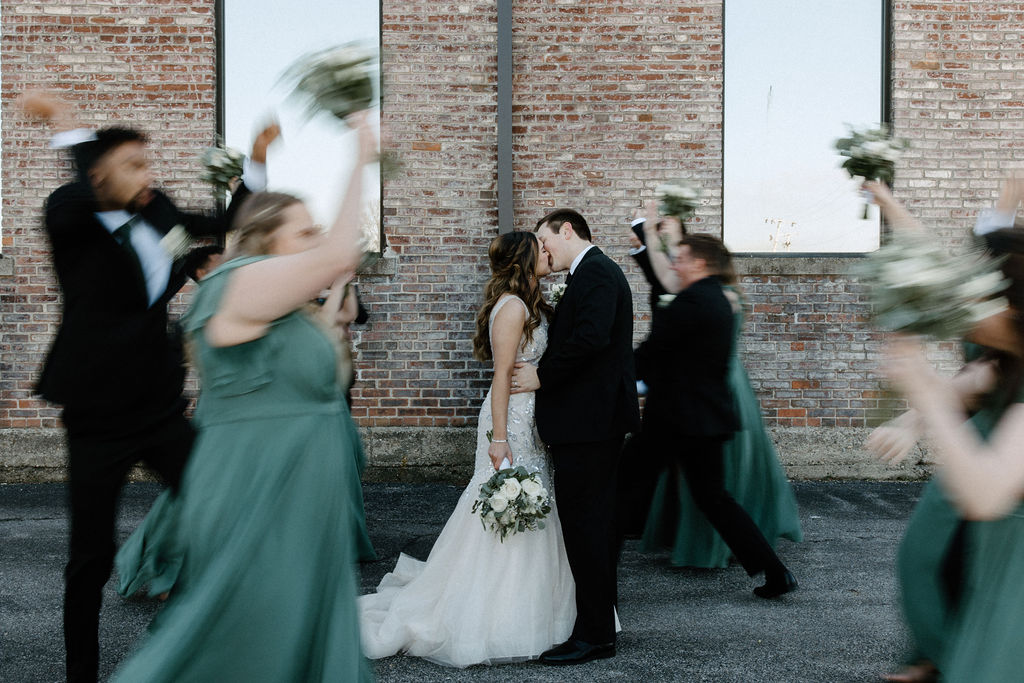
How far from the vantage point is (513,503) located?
4.03 meters

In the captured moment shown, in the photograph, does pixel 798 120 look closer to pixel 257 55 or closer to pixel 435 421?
pixel 435 421

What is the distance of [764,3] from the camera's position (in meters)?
8.43

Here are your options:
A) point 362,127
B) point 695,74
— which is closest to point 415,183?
point 695,74

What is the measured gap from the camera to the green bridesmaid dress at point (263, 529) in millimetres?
2318

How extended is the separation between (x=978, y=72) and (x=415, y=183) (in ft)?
16.6

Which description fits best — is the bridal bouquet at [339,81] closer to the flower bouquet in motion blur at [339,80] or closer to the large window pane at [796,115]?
the flower bouquet in motion blur at [339,80]

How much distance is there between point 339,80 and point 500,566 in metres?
2.44

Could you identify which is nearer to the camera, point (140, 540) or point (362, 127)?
point (362, 127)

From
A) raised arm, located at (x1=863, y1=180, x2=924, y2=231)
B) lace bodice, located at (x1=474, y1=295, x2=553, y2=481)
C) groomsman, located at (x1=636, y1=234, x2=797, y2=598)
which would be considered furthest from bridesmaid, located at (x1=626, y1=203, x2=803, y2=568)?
raised arm, located at (x1=863, y1=180, x2=924, y2=231)

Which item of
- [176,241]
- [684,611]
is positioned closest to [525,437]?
[684,611]

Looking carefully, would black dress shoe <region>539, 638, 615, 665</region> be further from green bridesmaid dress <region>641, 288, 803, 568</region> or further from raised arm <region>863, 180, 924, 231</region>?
raised arm <region>863, 180, 924, 231</region>

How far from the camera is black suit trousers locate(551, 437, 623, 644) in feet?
12.8

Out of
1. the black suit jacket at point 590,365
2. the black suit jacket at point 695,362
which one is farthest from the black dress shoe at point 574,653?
the black suit jacket at point 695,362

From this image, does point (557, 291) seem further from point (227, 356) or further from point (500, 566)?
point (227, 356)
